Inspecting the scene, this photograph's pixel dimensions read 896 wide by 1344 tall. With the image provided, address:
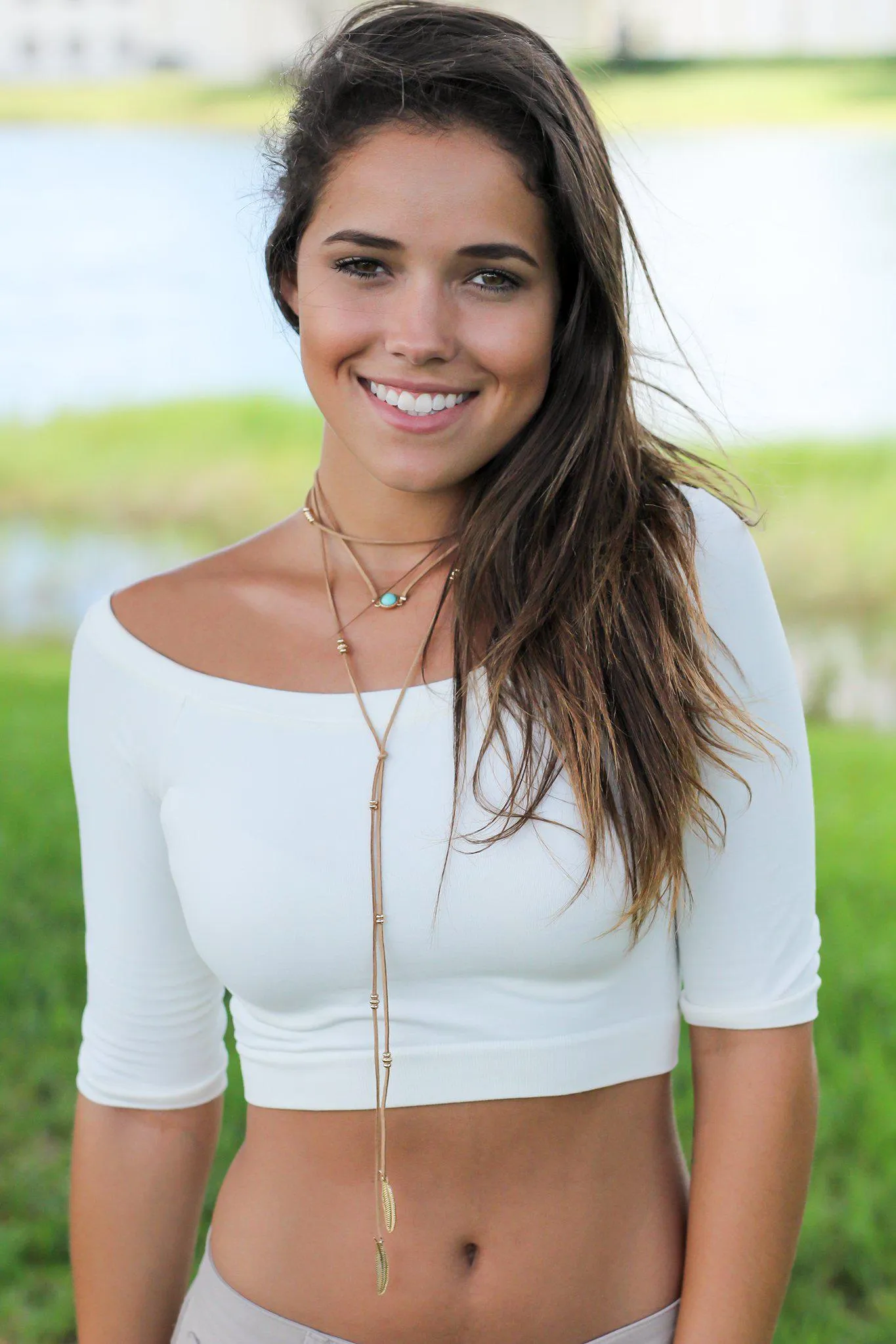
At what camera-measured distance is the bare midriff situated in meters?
1.26

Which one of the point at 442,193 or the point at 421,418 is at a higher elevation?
the point at 442,193

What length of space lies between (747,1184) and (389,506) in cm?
69

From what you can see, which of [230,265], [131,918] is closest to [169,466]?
[230,265]

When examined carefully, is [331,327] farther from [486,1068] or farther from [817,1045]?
[817,1045]

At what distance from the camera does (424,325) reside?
1238 millimetres

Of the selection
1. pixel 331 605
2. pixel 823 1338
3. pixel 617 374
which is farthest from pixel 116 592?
pixel 823 1338

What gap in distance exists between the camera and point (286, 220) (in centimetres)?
141

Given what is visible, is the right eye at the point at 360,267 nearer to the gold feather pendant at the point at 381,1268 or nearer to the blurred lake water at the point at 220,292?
the gold feather pendant at the point at 381,1268

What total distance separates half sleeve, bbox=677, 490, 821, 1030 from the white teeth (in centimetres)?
25

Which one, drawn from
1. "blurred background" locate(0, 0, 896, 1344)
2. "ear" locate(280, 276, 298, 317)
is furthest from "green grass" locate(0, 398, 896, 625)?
"ear" locate(280, 276, 298, 317)

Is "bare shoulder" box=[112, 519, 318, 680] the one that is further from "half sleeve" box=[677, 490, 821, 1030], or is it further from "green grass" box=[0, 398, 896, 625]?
"green grass" box=[0, 398, 896, 625]

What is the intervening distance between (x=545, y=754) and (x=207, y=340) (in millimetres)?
4949

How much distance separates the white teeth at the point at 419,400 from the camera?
1266 mm

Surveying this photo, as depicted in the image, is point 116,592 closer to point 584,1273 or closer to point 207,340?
point 584,1273
